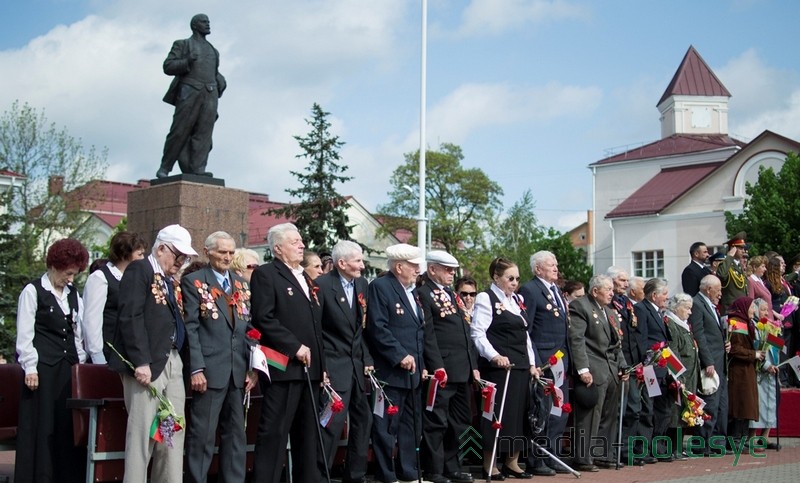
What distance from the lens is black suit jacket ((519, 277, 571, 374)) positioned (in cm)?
998

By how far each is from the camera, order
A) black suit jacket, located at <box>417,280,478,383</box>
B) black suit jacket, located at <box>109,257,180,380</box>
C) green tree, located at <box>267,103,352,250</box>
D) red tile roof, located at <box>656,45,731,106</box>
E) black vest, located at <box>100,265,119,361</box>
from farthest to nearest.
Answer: red tile roof, located at <box>656,45,731,106</box> < green tree, located at <box>267,103,352,250</box> < black suit jacket, located at <box>417,280,478,383</box> < black vest, located at <box>100,265,119,361</box> < black suit jacket, located at <box>109,257,180,380</box>

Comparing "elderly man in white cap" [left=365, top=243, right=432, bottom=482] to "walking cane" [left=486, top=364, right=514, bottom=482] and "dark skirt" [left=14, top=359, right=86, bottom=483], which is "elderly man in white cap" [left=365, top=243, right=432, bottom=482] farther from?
"dark skirt" [left=14, top=359, right=86, bottom=483]

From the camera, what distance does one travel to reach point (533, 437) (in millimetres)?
9820

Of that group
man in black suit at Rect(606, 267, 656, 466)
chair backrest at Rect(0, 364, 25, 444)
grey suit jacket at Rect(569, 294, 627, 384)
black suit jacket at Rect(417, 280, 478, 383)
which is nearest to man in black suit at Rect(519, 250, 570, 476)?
grey suit jacket at Rect(569, 294, 627, 384)

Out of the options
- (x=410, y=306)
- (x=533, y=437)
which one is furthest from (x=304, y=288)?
(x=533, y=437)

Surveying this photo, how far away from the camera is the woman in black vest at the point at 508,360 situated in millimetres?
9562

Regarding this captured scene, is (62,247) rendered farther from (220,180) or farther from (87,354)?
(220,180)

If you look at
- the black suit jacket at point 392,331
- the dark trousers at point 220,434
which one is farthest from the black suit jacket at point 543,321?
the dark trousers at point 220,434

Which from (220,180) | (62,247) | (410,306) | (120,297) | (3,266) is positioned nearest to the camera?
(120,297)

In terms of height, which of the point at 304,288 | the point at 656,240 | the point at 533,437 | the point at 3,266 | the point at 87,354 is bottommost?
the point at 533,437

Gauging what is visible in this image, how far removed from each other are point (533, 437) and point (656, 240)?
50924mm

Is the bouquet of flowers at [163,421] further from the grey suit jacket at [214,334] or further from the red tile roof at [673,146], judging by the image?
the red tile roof at [673,146]

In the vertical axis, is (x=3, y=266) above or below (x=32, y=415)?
above

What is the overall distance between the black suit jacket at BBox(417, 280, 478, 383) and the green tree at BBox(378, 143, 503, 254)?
48640 millimetres
